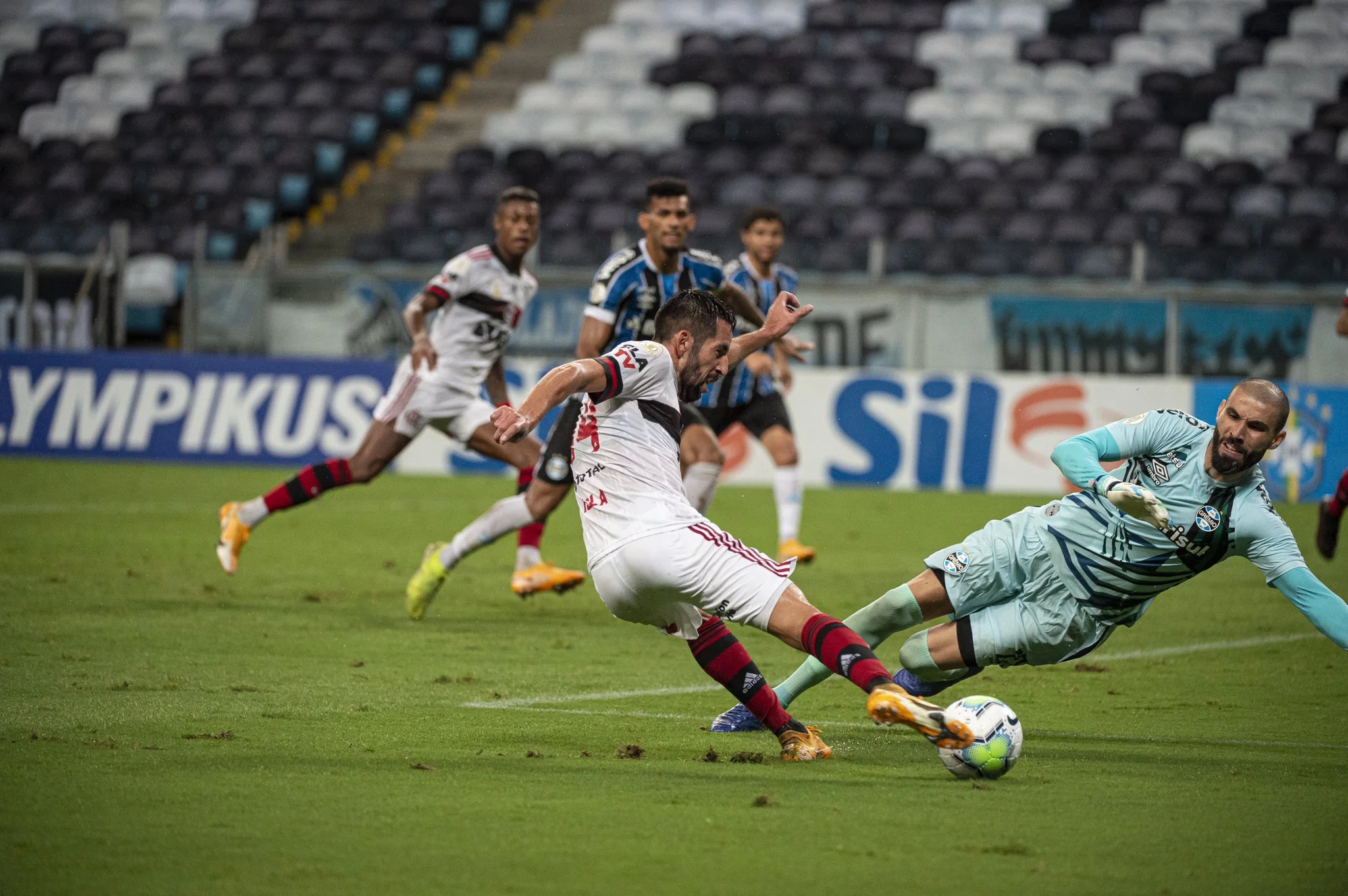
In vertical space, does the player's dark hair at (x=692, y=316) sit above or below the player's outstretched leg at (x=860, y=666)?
Result: above

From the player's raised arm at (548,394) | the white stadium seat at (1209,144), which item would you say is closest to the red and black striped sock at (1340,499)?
the player's raised arm at (548,394)

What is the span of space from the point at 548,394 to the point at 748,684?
4.38 feet

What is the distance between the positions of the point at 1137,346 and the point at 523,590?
388 inches

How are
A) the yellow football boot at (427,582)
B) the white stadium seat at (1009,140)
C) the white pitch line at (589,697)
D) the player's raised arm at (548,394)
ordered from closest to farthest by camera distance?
the player's raised arm at (548,394)
the white pitch line at (589,697)
the yellow football boot at (427,582)
the white stadium seat at (1009,140)

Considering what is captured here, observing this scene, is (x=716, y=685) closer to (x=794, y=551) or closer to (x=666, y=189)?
(x=666, y=189)

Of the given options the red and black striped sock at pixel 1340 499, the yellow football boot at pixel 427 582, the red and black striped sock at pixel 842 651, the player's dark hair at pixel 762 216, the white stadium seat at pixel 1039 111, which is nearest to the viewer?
the red and black striped sock at pixel 842 651

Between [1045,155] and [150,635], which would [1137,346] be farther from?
[150,635]

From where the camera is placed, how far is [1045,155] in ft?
76.3

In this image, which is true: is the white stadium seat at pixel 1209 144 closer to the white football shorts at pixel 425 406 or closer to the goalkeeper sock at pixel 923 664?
the white football shorts at pixel 425 406

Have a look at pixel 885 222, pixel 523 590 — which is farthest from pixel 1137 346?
pixel 523 590

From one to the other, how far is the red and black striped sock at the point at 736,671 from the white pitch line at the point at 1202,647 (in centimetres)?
304

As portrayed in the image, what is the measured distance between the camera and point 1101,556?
5910mm

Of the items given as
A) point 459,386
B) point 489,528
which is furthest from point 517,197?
point 489,528

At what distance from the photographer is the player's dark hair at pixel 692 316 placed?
18.5 feet
